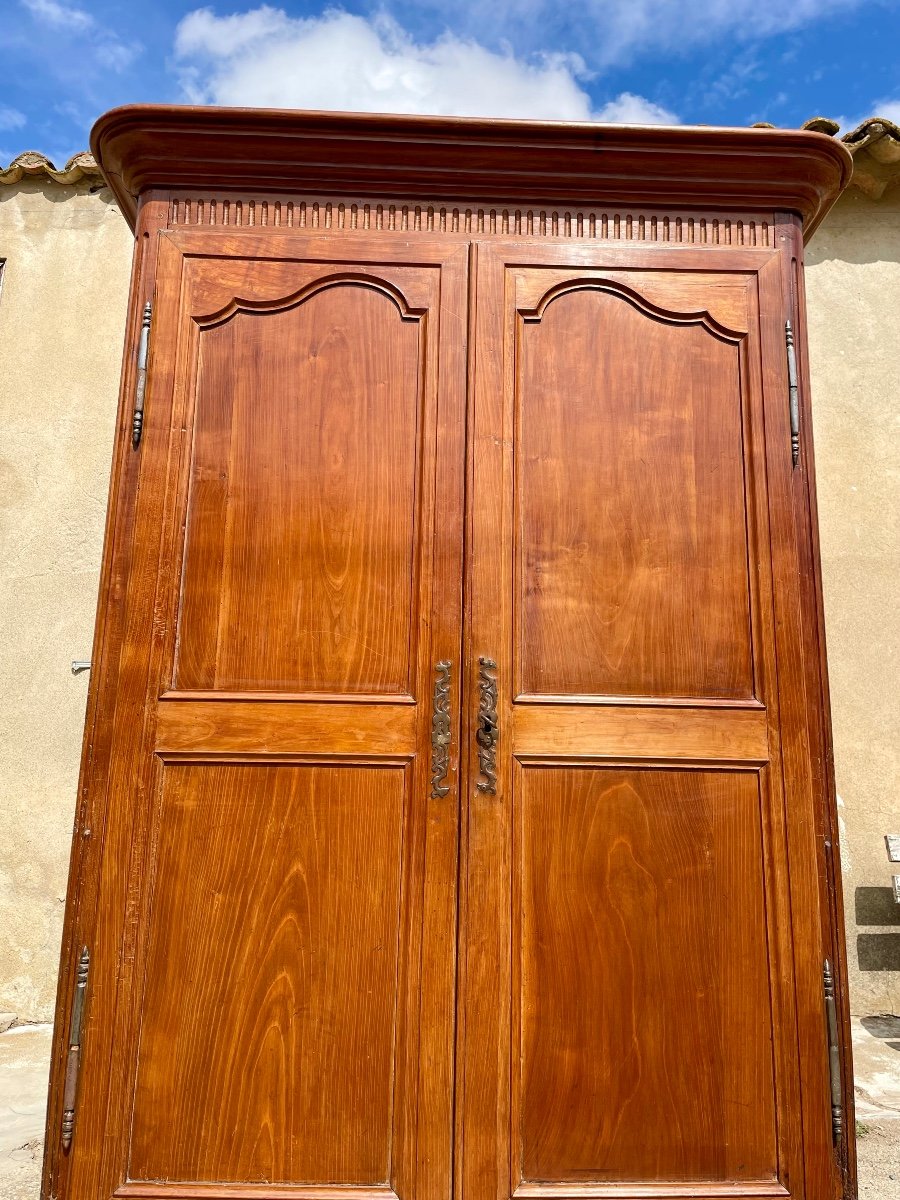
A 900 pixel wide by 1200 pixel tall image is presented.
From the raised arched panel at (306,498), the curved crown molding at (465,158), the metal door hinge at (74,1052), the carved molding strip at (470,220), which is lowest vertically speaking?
the metal door hinge at (74,1052)

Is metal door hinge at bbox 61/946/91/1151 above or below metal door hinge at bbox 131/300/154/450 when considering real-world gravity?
below

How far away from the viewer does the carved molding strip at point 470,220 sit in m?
2.20

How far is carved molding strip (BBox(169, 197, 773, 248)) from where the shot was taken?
2.20 meters

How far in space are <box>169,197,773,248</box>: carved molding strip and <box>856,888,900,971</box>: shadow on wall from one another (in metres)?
2.68

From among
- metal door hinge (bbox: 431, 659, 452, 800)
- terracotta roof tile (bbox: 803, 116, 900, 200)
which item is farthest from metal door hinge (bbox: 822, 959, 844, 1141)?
terracotta roof tile (bbox: 803, 116, 900, 200)

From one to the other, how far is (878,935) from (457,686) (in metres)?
2.61

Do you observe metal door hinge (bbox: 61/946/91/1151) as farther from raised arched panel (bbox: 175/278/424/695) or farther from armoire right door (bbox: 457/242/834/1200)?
armoire right door (bbox: 457/242/834/1200)

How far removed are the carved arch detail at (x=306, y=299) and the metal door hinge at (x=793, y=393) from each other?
908 mm

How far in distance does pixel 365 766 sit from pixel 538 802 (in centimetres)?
39

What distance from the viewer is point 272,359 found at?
7.03ft

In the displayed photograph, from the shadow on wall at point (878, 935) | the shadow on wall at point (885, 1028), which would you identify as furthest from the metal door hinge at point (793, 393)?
the shadow on wall at point (885, 1028)

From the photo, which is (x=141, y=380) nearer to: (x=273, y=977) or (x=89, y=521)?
(x=273, y=977)

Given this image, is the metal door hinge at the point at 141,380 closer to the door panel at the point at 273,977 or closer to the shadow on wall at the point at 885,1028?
the door panel at the point at 273,977

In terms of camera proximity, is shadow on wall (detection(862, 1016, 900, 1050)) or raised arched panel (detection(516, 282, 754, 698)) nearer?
raised arched panel (detection(516, 282, 754, 698))
